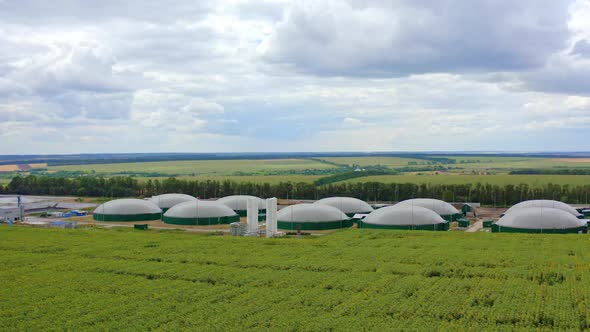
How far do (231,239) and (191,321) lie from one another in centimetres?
2503

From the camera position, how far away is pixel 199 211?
68.5 m

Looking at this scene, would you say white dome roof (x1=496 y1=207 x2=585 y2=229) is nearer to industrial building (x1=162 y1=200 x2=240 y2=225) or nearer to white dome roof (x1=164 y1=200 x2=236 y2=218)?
industrial building (x1=162 y1=200 x2=240 y2=225)

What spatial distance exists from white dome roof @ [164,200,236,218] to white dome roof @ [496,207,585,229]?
107 ft

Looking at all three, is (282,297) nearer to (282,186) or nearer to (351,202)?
(351,202)

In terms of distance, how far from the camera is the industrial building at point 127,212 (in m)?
72.1

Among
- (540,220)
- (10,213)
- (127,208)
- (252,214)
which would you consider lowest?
(10,213)

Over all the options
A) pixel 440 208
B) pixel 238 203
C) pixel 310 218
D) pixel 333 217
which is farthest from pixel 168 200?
pixel 440 208

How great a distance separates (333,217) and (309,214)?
2.80 metres

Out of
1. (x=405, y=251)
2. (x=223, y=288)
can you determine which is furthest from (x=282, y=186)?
(x=223, y=288)

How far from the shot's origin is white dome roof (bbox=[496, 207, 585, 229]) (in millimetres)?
57250

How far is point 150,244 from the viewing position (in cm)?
4541

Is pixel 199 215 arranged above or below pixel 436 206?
below

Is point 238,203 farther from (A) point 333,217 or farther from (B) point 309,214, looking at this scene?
(A) point 333,217

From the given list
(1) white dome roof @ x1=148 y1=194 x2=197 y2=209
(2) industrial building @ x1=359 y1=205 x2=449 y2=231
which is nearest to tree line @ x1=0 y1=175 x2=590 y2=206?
(1) white dome roof @ x1=148 y1=194 x2=197 y2=209
